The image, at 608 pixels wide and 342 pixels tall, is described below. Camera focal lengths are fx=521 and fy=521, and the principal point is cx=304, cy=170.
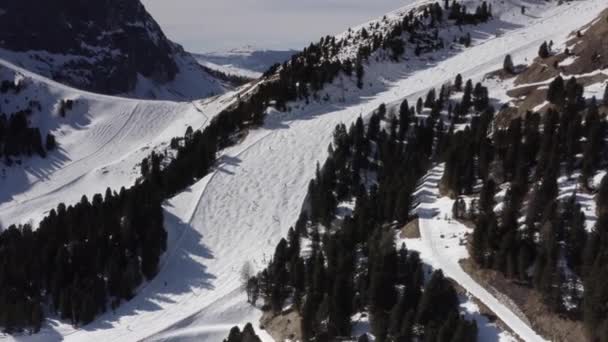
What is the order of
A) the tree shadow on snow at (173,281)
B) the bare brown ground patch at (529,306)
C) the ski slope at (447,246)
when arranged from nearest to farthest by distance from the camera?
the bare brown ground patch at (529,306) → the ski slope at (447,246) → the tree shadow on snow at (173,281)

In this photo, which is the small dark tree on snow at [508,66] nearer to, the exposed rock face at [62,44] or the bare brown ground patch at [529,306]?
the bare brown ground patch at [529,306]

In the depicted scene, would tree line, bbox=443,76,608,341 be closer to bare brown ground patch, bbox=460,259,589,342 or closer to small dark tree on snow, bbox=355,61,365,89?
bare brown ground patch, bbox=460,259,589,342

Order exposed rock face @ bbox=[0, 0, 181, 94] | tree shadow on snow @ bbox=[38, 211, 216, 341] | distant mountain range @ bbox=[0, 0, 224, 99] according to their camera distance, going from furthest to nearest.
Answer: exposed rock face @ bbox=[0, 0, 181, 94]
distant mountain range @ bbox=[0, 0, 224, 99]
tree shadow on snow @ bbox=[38, 211, 216, 341]

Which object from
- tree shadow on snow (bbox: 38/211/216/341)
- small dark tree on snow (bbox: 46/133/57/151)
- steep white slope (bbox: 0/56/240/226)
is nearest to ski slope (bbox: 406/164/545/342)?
tree shadow on snow (bbox: 38/211/216/341)

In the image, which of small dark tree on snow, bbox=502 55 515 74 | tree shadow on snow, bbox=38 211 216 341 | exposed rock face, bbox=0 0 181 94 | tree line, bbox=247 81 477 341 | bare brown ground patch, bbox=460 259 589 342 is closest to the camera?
bare brown ground patch, bbox=460 259 589 342

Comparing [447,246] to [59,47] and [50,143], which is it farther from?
[59,47]

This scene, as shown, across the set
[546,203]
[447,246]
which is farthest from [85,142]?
[546,203]

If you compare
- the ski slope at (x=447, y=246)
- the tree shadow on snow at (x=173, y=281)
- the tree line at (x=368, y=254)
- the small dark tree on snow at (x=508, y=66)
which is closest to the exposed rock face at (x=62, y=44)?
the tree shadow on snow at (x=173, y=281)
